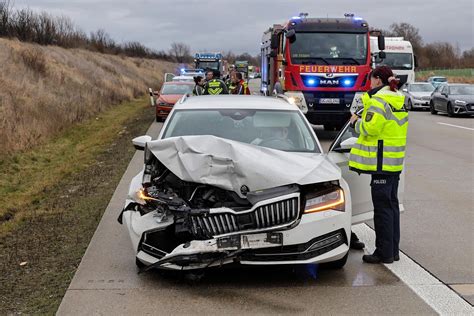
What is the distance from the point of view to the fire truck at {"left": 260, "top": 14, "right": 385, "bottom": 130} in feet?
52.4

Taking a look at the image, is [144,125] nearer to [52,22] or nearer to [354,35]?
[354,35]

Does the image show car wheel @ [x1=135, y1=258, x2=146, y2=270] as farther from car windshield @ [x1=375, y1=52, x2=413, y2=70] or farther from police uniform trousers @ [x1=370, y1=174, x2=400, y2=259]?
car windshield @ [x1=375, y1=52, x2=413, y2=70]

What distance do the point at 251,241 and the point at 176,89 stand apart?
2023 cm

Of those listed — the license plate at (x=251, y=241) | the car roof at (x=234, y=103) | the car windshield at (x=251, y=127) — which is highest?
the car roof at (x=234, y=103)

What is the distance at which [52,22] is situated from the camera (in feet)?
166

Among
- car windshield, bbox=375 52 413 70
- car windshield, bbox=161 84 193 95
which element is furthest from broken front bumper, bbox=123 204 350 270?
car windshield, bbox=375 52 413 70

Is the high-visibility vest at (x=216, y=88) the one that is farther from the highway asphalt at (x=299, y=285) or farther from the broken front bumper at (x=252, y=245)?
the broken front bumper at (x=252, y=245)

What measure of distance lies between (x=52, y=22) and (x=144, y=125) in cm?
3300

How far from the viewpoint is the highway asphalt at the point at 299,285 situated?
4.84 metres

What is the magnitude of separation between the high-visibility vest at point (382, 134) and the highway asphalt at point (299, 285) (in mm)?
976

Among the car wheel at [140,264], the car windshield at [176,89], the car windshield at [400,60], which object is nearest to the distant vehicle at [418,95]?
the car windshield at [400,60]

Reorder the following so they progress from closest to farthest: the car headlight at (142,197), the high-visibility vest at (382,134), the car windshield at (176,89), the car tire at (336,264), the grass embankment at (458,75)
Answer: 1. the car headlight at (142,197)
2. the car tire at (336,264)
3. the high-visibility vest at (382,134)
4. the car windshield at (176,89)
5. the grass embankment at (458,75)

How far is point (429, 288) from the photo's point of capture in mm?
5277

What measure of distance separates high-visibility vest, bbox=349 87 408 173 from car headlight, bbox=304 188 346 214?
2.21 feet
